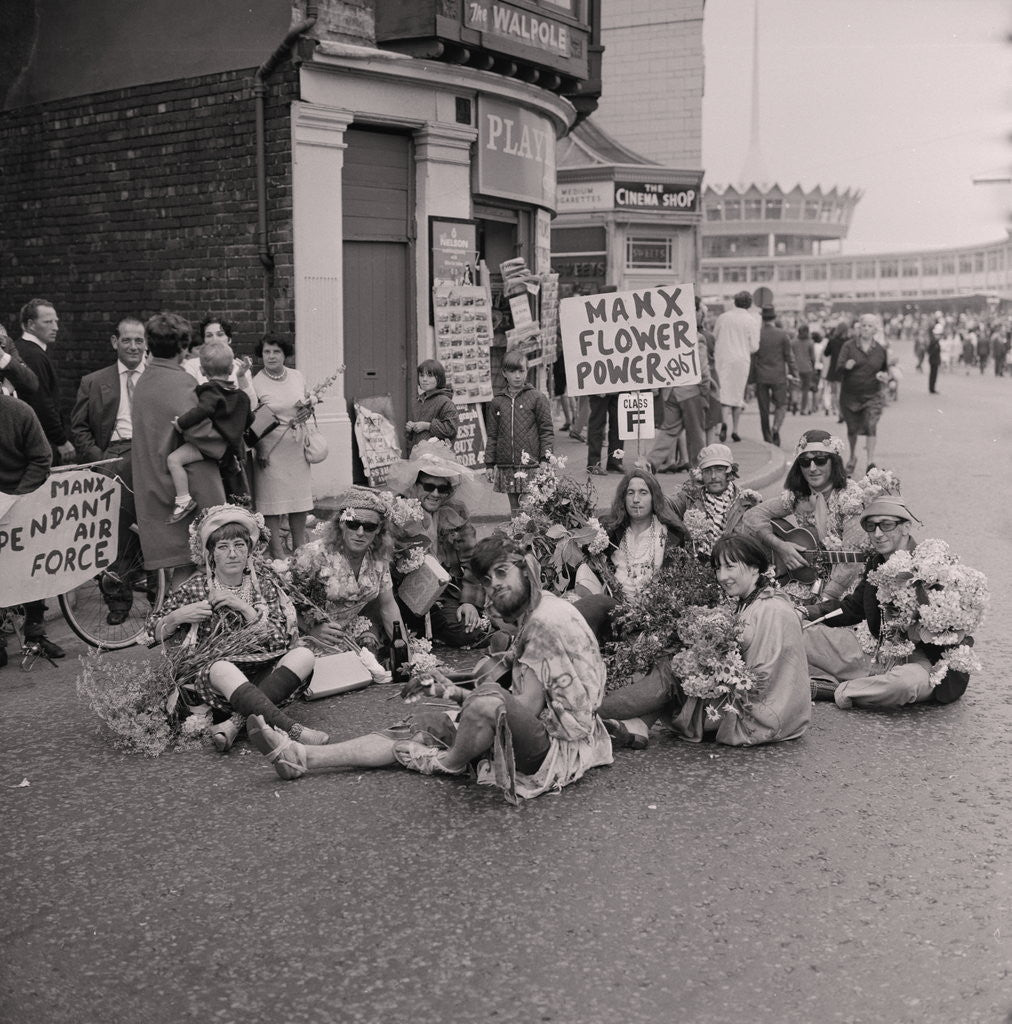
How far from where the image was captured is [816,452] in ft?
26.3

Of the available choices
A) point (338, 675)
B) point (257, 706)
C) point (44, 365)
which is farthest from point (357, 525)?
point (44, 365)

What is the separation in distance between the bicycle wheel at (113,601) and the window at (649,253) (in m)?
22.9

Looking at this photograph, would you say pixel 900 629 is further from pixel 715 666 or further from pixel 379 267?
pixel 379 267

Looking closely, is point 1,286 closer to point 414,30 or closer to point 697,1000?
point 414,30

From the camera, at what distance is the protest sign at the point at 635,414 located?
11.3 metres

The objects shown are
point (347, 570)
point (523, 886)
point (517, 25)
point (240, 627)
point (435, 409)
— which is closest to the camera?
point (523, 886)

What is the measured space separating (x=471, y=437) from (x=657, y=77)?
73.1 feet

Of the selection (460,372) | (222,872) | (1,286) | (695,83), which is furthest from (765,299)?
(222,872)

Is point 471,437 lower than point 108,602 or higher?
higher

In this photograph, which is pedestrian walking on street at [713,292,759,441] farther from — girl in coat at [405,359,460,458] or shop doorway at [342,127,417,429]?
girl in coat at [405,359,460,458]

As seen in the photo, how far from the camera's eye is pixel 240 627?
21.3 feet

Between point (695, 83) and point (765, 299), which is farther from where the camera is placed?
point (695, 83)

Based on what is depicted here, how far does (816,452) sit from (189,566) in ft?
12.9

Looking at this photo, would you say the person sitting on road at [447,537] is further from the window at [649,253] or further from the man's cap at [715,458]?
the window at [649,253]
